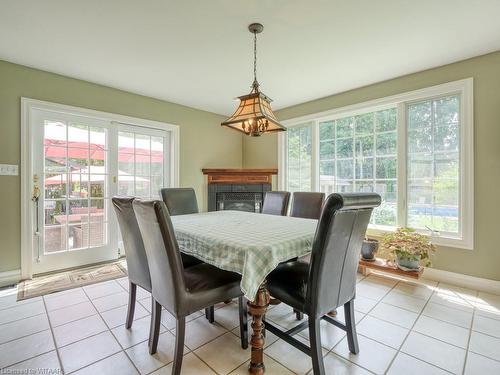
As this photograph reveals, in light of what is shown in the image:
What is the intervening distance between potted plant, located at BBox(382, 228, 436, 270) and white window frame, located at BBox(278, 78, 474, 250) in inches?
10.1

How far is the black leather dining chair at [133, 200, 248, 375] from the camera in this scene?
4.42 ft

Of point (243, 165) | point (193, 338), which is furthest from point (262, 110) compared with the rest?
point (243, 165)

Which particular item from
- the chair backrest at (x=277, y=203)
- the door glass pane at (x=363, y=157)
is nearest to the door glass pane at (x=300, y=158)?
the door glass pane at (x=363, y=157)

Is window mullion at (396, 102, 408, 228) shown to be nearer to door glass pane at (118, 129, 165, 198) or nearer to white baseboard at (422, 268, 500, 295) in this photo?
Answer: white baseboard at (422, 268, 500, 295)

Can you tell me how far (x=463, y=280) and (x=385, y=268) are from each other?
2.50 ft

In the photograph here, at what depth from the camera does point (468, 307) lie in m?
2.22

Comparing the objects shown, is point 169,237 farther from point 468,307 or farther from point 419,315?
point 468,307

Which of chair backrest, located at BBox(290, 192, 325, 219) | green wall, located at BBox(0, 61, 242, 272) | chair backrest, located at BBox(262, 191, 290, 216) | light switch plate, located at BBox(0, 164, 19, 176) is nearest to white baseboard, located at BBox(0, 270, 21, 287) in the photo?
green wall, located at BBox(0, 61, 242, 272)

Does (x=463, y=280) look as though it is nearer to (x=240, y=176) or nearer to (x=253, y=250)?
(x=253, y=250)

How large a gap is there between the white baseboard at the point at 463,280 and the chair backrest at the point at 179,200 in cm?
280

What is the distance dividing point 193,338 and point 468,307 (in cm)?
235

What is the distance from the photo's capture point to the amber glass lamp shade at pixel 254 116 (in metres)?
1.95

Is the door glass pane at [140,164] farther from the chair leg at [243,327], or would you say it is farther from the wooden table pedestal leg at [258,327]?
the wooden table pedestal leg at [258,327]

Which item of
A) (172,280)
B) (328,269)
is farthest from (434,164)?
(172,280)
